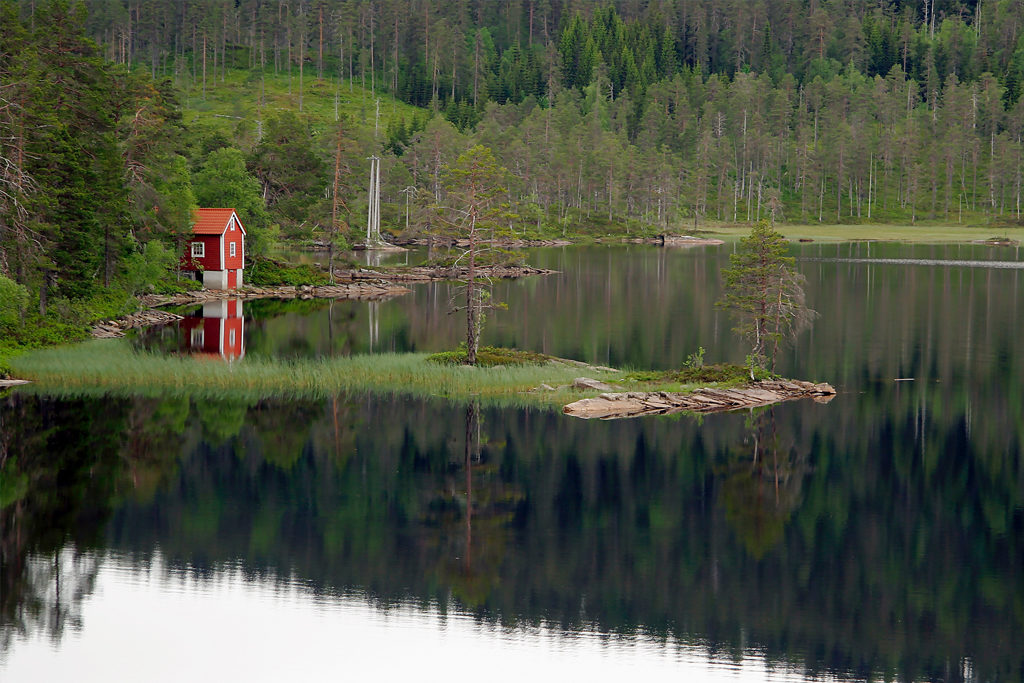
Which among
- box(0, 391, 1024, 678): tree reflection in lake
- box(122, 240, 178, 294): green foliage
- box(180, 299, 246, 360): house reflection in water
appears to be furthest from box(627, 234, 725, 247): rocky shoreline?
box(0, 391, 1024, 678): tree reflection in lake

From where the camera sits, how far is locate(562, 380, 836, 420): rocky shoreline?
1623 inches

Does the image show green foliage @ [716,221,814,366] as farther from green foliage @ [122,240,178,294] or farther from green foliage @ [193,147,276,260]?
green foliage @ [193,147,276,260]

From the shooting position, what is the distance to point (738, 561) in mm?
26125

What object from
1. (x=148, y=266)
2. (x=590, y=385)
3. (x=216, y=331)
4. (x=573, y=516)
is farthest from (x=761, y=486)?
(x=148, y=266)

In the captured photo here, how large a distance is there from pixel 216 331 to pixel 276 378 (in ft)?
60.4

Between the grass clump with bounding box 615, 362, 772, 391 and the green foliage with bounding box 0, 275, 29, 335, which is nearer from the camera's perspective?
the grass clump with bounding box 615, 362, 772, 391

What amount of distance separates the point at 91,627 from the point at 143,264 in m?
53.4

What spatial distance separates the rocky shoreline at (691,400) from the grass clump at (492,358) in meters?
7.45

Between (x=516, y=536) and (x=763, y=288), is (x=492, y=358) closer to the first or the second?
(x=763, y=288)

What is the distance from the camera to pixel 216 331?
209 ft

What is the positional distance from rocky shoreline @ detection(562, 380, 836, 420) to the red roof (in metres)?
48.8

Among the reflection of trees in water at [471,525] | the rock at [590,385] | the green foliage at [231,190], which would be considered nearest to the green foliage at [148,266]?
the green foliage at [231,190]

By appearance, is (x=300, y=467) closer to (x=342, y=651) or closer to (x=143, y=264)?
(x=342, y=651)

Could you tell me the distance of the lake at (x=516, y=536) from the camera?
70.6ft
